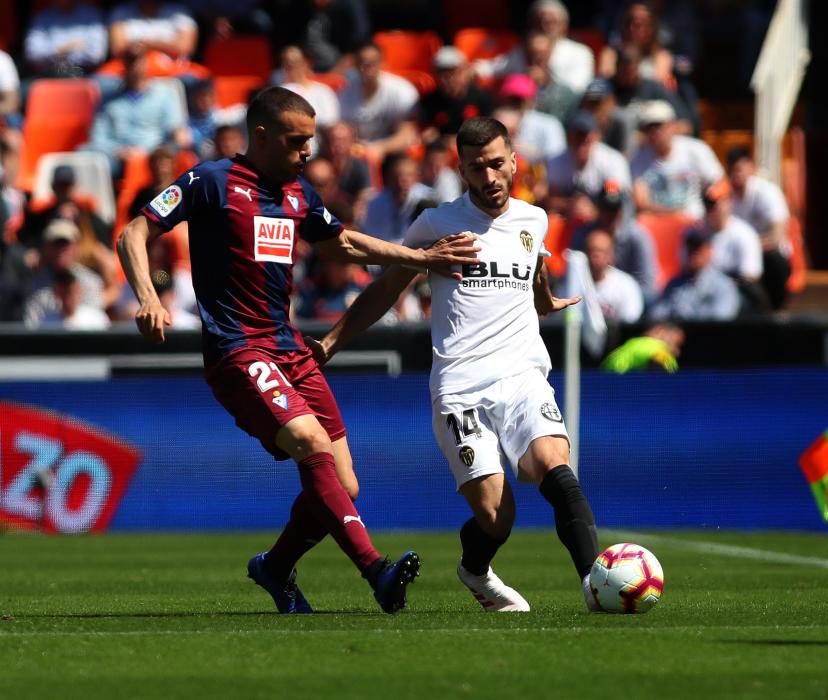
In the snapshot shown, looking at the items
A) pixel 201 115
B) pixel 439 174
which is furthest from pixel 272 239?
pixel 201 115

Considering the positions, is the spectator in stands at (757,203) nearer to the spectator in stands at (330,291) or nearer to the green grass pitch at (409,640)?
the spectator in stands at (330,291)

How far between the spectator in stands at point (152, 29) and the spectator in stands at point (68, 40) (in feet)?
0.77

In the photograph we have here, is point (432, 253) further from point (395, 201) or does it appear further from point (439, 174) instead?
point (439, 174)

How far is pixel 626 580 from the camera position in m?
7.26

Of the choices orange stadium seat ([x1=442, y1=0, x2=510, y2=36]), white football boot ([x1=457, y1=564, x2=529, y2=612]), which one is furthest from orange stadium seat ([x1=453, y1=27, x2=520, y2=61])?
white football boot ([x1=457, y1=564, x2=529, y2=612])

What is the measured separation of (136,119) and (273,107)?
1253 cm

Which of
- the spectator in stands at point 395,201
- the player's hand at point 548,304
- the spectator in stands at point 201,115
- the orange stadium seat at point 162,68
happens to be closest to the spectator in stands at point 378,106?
the spectator in stands at point 201,115

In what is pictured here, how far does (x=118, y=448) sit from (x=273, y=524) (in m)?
1.46

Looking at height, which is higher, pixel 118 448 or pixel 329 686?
pixel 329 686

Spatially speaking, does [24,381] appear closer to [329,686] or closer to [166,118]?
[166,118]

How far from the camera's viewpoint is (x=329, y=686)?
544cm

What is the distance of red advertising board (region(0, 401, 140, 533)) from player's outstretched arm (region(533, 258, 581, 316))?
707cm

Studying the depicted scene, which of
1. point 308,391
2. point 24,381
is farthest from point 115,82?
point 308,391

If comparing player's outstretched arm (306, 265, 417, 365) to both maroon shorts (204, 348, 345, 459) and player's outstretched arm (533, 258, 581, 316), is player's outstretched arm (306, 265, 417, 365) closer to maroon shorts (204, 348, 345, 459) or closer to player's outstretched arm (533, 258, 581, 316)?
maroon shorts (204, 348, 345, 459)
